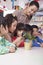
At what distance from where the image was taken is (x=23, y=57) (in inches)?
71.9

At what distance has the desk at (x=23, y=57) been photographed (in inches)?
65.7

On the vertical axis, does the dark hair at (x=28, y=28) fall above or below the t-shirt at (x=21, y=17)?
below

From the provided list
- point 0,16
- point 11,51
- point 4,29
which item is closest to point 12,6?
point 0,16

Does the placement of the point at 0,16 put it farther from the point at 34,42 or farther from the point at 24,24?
the point at 34,42

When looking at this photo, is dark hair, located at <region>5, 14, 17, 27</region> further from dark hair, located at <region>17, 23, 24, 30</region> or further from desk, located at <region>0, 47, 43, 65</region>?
desk, located at <region>0, 47, 43, 65</region>

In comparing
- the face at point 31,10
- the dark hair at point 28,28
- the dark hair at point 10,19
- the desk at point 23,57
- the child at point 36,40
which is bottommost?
the desk at point 23,57

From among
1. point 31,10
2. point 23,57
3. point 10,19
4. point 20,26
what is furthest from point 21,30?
point 23,57

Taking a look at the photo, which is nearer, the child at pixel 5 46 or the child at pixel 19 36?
the child at pixel 5 46

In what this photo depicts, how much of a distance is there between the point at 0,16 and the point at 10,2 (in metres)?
0.25

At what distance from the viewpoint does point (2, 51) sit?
6.26 feet

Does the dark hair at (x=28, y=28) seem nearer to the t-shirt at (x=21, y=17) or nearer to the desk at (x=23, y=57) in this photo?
the t-shirt at (x=21, y=17)

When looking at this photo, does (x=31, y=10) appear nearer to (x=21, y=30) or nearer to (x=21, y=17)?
(x=21, y=17)

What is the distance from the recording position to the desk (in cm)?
167

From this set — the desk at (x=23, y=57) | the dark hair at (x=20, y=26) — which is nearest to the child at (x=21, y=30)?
the dark hair at (x=20, y=26)
